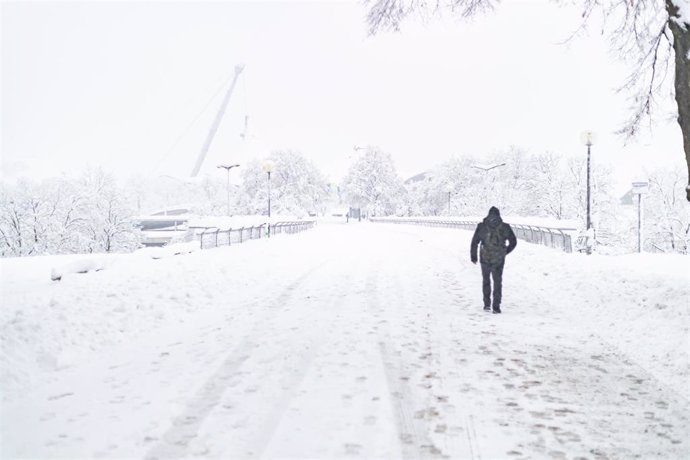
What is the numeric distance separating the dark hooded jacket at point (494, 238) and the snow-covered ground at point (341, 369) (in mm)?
1075

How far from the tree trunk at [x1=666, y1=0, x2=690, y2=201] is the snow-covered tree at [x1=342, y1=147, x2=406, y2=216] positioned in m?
78.0

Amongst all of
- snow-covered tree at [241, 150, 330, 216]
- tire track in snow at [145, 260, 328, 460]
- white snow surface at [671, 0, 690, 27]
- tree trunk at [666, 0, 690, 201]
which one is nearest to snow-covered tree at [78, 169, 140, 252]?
snow-covered tree at [241, 150, 330, 216]

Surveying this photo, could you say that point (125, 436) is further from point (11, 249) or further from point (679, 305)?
point (11, 249)

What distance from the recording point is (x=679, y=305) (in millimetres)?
7812

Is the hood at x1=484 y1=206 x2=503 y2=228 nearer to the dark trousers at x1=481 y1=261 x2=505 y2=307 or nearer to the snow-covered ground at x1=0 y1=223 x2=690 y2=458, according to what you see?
the dark trousers at x1=481 y1=261 x2=505 y2=307

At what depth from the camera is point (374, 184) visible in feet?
280

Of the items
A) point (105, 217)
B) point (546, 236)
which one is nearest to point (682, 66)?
point (546, 236)

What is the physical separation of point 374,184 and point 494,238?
76.8 meters

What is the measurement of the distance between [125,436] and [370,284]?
27.6 feet

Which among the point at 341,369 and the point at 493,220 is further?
the point at 493,220

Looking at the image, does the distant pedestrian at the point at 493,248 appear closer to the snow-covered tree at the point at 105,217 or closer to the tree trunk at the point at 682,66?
the tree trunk at the point at 682,66

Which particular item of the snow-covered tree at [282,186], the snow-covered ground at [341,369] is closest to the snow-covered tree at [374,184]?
the snow-covered tree at [282,186]

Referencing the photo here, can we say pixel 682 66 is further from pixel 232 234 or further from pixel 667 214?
pixel 667 214

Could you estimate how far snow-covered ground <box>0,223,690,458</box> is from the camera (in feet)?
12.9
